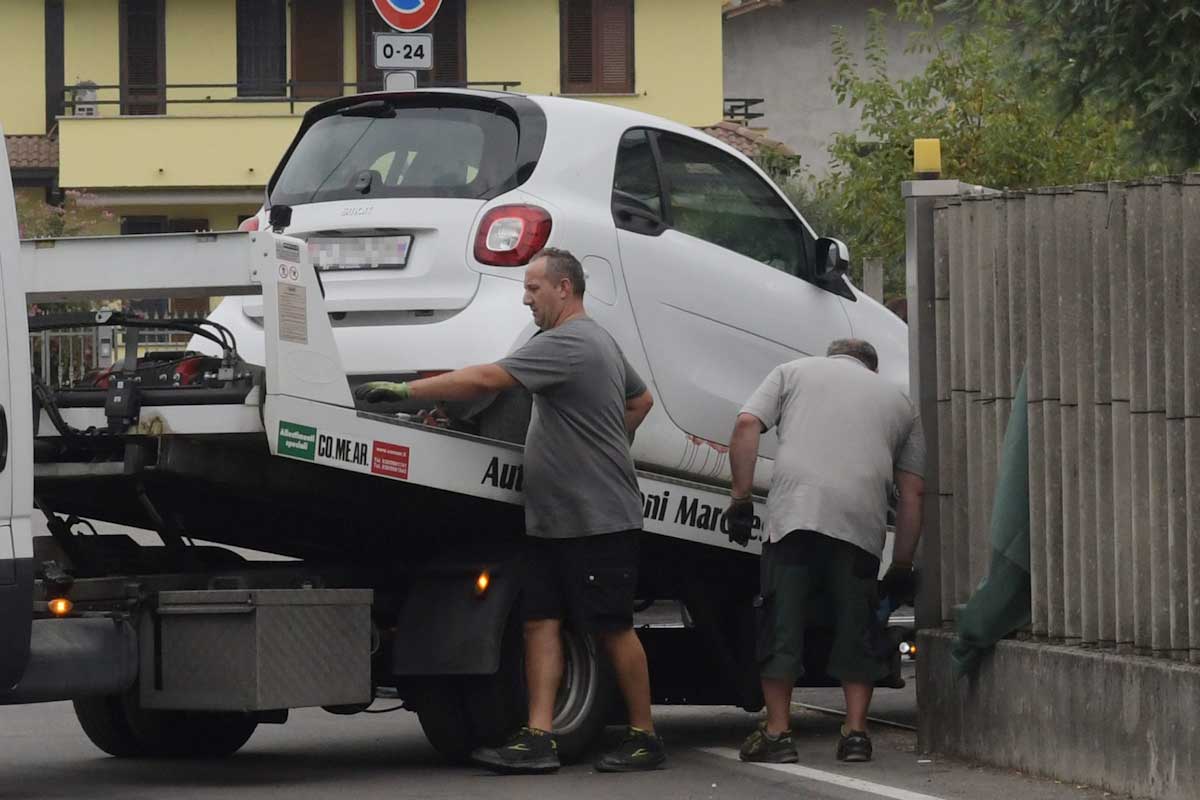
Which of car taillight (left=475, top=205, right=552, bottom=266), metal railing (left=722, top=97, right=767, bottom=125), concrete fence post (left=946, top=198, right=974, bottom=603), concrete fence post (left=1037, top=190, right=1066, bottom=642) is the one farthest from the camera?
metal railing (left=722, top=97, right=767, bottom=125)

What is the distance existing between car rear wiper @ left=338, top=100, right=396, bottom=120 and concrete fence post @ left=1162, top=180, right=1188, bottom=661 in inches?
125

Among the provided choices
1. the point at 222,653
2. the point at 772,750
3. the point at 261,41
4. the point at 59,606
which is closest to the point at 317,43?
the point at 261,41

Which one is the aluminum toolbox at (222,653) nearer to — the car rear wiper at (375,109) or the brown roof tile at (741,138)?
the car rear wiper at (375,109)

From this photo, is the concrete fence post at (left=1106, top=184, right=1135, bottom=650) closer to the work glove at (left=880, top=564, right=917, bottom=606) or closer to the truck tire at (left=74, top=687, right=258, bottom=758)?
the work glove at (left=880, top=564, right=917, bottom=606)

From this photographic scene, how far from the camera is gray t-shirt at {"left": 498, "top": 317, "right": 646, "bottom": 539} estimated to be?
28.4ft

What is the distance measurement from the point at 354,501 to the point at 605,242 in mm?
1508

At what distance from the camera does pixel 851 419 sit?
29.8 feet

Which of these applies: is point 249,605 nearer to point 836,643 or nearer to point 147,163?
point 836,643

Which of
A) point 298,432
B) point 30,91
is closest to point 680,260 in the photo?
point 298,432

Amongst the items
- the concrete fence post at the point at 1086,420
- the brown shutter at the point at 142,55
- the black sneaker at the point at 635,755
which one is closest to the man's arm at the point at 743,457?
the black sneaker at the point at 635,755

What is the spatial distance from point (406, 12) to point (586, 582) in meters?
6.50

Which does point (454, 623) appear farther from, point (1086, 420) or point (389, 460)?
point (1086, 420)

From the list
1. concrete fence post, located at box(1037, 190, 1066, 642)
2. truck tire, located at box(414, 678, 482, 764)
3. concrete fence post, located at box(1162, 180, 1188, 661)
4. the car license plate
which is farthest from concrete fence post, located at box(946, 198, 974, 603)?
the car license plate

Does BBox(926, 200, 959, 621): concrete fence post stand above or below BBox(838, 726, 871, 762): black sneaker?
above
